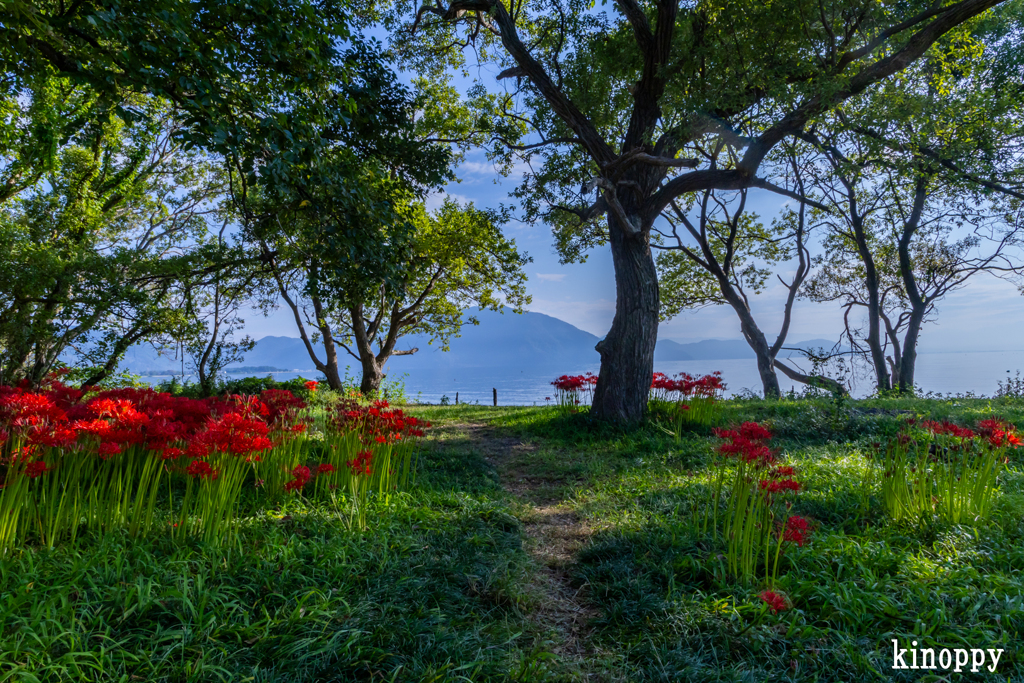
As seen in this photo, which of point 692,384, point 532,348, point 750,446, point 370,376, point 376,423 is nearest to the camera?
point 750,446

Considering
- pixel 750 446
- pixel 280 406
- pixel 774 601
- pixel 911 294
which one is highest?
pixel 911 294

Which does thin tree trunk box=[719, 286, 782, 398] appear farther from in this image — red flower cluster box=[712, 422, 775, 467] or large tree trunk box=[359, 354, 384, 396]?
red flower cluster box=[712, 422, 775, 467]

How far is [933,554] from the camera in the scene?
9.80ft

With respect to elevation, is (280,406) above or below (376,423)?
above

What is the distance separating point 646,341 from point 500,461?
328 centimetres

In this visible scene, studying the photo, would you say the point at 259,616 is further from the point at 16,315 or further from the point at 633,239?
the point at 16,315

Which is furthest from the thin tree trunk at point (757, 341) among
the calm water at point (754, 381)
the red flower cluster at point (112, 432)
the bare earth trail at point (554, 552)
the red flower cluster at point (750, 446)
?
the red flower cluster at point (112, 432)

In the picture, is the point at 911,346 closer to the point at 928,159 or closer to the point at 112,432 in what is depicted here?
the point at 928,159

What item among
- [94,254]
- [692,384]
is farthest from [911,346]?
[94,254]

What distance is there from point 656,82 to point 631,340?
4579 mm

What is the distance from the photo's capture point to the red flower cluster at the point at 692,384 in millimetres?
7688

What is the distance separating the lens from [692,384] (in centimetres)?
768

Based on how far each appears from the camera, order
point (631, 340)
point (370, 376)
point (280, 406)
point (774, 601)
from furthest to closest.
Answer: point (370, 376) < point (631, 340) < point (280, 406) < point (774, 601)

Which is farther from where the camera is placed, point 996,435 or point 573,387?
point 573,387
